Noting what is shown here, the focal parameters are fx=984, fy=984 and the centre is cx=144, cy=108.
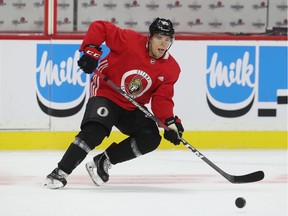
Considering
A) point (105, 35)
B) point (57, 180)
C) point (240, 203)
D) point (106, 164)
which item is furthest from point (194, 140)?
point (240, 203)

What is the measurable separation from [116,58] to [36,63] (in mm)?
1668

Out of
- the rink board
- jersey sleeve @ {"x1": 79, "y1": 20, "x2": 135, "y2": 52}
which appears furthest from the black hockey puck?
the rink board

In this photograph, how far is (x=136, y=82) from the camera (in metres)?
4.89

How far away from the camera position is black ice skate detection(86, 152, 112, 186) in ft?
16.1

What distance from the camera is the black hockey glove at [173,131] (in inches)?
188

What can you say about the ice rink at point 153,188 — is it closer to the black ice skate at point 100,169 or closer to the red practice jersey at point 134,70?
the black ice skate at point 100,169

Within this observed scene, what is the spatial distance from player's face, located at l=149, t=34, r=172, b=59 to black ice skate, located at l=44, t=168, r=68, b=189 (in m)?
0.74

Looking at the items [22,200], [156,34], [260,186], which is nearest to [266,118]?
[260,186]

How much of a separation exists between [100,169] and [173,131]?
1.41 feet

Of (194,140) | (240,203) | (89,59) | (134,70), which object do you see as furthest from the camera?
(194,140)

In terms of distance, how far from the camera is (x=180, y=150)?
21.7ft

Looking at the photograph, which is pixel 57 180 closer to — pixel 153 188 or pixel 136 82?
pixel 153 188

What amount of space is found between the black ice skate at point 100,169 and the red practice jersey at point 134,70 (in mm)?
287

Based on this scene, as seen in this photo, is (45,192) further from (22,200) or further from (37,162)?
(37,162)
